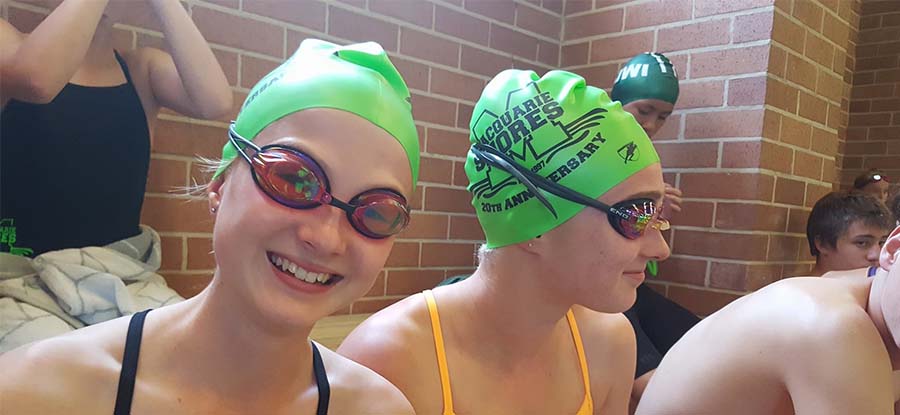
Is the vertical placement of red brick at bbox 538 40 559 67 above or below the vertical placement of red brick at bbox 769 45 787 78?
above

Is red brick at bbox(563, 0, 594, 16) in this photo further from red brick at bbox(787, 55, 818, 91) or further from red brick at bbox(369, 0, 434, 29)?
red brick at bbox(787, 55, 818, 91)

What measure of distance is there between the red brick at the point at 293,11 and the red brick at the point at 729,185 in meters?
1.90

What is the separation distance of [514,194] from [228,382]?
2.52 feet

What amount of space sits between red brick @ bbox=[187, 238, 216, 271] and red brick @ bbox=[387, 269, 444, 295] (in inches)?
33.7

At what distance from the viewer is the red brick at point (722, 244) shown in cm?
285

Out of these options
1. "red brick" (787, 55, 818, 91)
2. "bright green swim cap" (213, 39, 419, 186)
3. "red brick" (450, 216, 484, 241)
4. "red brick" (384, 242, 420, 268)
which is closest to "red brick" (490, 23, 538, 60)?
"red brick" (450, 216, 484, 241)

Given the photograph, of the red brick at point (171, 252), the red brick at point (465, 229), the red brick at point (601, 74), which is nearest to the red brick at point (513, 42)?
the red brick at point (601, 74)

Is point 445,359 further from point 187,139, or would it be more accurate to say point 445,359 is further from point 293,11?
point 293,11

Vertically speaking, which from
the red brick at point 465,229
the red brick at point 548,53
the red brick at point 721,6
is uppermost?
the red brick at point 721,6

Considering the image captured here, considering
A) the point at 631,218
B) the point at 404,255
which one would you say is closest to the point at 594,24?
the point at 404,255

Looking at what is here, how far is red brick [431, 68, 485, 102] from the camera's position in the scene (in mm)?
3043

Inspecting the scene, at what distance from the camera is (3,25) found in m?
1.70

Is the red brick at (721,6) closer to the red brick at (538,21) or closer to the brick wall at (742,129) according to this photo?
the brick wall at (742,129)

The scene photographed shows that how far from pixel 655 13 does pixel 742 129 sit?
0.76 m
